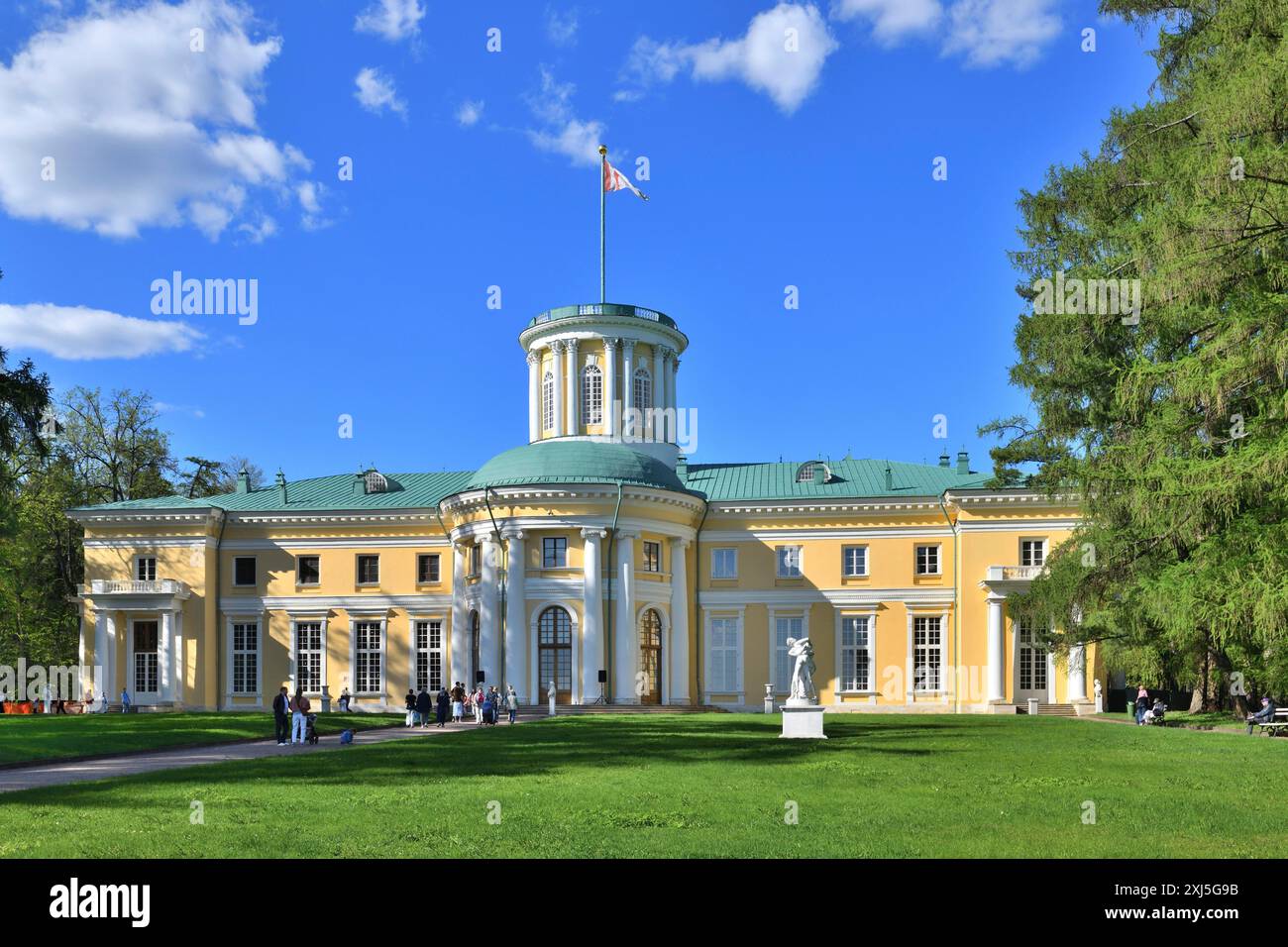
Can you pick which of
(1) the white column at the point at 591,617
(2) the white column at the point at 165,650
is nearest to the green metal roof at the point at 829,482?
(1) the white column at the point at 591,617

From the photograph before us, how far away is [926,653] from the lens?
174ft

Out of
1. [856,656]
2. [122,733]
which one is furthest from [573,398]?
[122,733]

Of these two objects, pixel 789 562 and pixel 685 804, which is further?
pixel 789 562

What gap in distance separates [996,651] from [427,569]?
2423 centimetres

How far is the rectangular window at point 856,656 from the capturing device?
175 feet

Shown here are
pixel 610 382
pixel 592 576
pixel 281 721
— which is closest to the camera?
pixel 281 721

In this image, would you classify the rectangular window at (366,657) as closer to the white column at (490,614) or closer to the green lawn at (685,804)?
the white column at (490,614)

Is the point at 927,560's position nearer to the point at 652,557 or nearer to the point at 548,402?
the point at 652,557

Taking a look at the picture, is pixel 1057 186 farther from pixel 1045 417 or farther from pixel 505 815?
pixel 505 815

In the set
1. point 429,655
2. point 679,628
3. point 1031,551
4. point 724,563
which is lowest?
point 429,655

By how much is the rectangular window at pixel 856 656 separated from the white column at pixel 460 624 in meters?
15.6

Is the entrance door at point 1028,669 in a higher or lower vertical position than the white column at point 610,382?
lower

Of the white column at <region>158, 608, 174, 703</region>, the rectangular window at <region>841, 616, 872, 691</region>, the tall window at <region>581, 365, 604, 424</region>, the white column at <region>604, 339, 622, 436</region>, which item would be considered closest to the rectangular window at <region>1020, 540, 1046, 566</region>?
the rectangular window at <region>841, 616, 872, 691</region>
